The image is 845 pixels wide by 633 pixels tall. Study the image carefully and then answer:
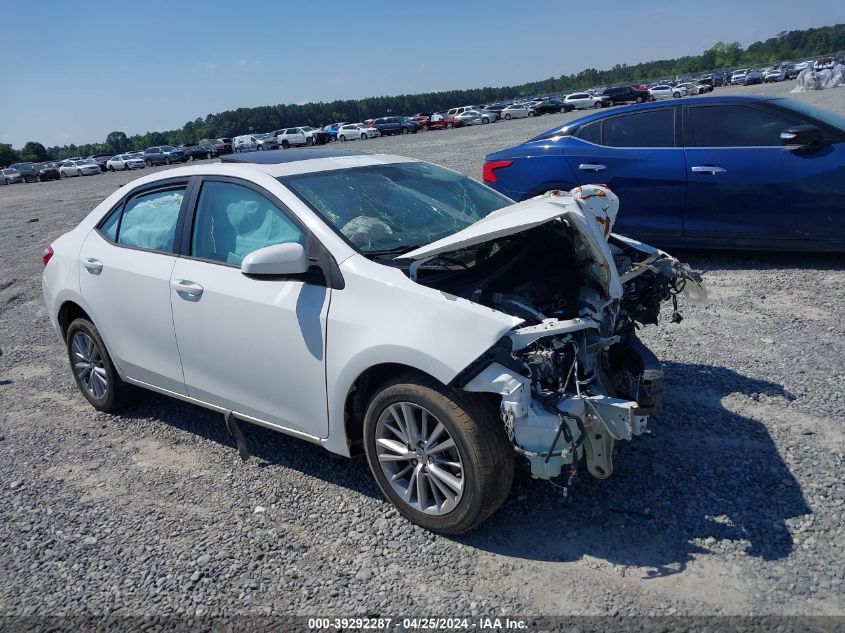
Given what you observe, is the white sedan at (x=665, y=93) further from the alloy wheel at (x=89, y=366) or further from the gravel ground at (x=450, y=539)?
the alloy wheel at (x=89, y=366)

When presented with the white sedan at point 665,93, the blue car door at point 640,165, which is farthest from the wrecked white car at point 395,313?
the white sedan at point 665,93

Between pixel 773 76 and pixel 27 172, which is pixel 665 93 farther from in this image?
pixel 27 172

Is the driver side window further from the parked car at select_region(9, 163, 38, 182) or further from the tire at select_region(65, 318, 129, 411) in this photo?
the parked car at select_region(9, 163, 38, 182)

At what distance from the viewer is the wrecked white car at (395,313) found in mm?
3021

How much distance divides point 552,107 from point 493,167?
5376cm

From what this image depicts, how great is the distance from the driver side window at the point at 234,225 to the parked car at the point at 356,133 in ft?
179

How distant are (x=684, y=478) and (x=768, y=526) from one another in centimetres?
49

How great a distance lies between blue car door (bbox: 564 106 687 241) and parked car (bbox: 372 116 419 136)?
53.4 metres

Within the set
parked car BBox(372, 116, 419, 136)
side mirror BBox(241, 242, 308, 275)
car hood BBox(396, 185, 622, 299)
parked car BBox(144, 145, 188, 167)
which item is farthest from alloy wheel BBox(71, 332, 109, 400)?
parked car BBox(372, 116, 419, 136)

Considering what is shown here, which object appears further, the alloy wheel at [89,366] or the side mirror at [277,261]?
the alloy wheel at [89,366]

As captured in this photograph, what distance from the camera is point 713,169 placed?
6746 millimetres

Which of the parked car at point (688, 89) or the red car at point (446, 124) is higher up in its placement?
the parked car at point (688, 89)

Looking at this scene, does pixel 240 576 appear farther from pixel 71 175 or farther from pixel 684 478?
pixel 71 175

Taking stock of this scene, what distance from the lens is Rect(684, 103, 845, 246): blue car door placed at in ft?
20.8
